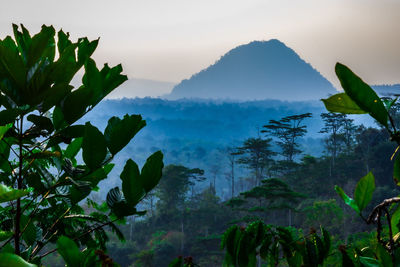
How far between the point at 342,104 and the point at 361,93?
4cm

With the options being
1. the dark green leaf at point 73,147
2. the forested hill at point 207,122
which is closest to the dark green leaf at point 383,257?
the dark green leaf at point 73,147

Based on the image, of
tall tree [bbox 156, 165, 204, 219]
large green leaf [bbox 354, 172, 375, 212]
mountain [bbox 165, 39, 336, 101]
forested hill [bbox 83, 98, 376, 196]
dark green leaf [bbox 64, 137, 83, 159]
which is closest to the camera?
large green leaf [bbox 354, 172, 375, 212]

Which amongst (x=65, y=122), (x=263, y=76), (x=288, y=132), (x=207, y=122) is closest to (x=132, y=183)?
(x=65, y=122)

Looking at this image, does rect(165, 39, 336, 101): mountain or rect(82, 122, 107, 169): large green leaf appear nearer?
rect(82, 122, 107, 169): large green leaf

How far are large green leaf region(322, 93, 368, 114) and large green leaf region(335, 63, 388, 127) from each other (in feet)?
0.06

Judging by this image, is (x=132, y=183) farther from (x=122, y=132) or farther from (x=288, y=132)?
(x=288, y=132)

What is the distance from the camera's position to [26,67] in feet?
1.51

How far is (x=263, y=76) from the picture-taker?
126 metres

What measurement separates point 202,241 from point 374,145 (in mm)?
11487

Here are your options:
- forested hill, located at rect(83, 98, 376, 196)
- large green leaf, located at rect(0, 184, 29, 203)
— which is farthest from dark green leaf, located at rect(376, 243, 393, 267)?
forested hill, located at rect(83, 98, 376, 196)

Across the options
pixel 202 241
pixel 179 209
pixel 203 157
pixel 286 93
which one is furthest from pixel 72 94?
pixel 286 93

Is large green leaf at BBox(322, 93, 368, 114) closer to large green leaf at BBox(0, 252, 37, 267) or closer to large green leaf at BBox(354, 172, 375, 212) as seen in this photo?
large green leaf at BBox(354, 172, 375, 212)

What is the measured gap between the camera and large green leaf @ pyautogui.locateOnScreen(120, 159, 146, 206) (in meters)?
0.47

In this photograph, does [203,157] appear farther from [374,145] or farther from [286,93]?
[286,93]
